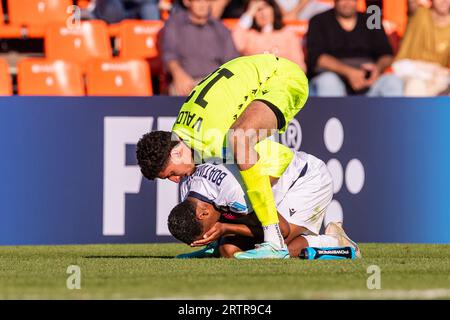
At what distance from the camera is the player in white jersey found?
873cm

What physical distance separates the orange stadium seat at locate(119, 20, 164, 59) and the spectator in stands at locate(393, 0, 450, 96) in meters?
2.85

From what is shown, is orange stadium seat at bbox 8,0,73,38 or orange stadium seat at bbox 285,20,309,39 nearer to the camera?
orange stadium seat at bbox 8,0,73,38

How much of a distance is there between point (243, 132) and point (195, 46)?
444 centimetres

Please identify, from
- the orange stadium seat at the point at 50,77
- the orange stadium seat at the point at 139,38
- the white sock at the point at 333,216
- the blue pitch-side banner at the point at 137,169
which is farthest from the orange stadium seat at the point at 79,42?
the white sock at the point at 333,216

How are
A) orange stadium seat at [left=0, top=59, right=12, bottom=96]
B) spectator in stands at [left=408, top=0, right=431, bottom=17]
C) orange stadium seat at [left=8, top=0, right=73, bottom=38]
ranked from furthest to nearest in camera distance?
spectator in stands at [left=408, top=0, right=431, bottom=17] → orange stadium seat at [left=8, top=0, right=73, bottom=38] → orange stadium seat at [left=0, top=59, right=12, bottom=96]

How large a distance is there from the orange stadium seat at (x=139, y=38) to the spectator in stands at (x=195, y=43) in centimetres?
65

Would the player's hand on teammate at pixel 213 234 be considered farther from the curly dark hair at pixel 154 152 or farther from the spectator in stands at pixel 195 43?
the spectator in stands at pixel 195 43

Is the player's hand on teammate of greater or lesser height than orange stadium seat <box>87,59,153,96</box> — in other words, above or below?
below

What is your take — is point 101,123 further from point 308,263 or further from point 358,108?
point 308,263

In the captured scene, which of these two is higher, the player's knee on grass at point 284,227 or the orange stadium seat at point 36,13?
the orange stadium seat at point 36,13

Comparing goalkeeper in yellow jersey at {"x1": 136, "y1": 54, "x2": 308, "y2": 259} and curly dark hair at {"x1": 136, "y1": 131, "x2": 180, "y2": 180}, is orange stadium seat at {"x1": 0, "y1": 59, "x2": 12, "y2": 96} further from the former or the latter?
curly dark hair at {"x1": 136, "y1": 131, "x2": 180, "y2": 180}

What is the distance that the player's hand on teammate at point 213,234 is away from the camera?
874 cm

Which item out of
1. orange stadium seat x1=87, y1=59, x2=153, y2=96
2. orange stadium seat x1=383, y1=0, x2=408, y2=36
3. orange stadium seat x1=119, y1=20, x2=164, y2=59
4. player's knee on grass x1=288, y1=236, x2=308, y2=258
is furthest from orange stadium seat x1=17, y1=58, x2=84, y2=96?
orange stadium seat x1=383, y1=0, x2=408, y2=36
